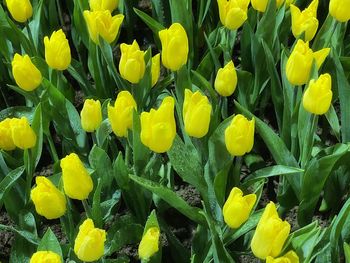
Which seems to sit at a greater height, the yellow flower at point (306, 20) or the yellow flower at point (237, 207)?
the yellow flower at point (306, 20)

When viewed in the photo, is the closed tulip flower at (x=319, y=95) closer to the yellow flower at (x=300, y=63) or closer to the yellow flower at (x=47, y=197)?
the yellow flower at (x=300, y=63)

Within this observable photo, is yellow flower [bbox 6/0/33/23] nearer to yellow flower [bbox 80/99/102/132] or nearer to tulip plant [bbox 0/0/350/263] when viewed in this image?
tulip plant [bbox 0/0/350/263]

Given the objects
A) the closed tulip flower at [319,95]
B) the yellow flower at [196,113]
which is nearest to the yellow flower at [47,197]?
the yellow flower at [196,113]

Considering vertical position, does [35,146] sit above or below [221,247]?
above

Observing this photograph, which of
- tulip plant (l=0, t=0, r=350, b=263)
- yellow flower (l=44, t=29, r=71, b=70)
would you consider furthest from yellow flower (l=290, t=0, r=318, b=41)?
yellow flower (l=44, t=29, r=71, b=70)

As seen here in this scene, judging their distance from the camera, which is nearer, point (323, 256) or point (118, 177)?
point (323, 256)

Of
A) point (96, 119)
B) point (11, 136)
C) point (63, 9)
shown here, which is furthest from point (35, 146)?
point (63, 9)

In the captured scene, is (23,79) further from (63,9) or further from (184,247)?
(63,9)

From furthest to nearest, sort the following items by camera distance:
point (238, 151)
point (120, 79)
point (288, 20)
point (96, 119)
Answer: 1. point (288, 20)
2. point (120, 79)
3. point (96, 119)
4. point (238, 151)
